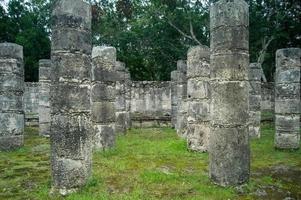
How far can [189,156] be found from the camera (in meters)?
10.9

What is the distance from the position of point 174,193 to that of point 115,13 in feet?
94.8

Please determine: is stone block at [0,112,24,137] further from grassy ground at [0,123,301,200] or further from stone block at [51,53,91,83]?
stone block at [51,53,91,83]

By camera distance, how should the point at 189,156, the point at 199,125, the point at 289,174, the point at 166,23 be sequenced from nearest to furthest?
the point at 289,174, the point at 189,156, the point at 199,125, the point at 166,23

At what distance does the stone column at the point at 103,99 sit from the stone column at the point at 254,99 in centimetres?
601

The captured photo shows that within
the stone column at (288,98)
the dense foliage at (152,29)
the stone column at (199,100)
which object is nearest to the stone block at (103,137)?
the stone column at (199,100)

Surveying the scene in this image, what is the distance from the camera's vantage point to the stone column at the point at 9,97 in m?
12.6

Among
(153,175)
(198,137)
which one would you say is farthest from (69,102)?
(198,137)

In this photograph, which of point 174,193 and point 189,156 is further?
point 189,156

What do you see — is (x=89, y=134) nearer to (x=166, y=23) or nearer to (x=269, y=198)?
(x=269, y=198)

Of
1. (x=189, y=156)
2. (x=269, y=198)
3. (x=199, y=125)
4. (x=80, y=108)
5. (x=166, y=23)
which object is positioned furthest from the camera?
(x=166, y=23)

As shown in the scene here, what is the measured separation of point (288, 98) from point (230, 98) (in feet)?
17.9

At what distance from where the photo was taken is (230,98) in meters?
7.66

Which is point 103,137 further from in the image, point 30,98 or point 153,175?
point 30,98

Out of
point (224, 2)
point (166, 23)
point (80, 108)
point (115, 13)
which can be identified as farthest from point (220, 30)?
point (115, 13)
